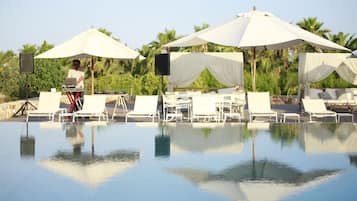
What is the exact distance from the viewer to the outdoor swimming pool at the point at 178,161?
18.0 feet

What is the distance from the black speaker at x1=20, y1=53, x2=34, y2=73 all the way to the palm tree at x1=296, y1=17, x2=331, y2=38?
17.9 m

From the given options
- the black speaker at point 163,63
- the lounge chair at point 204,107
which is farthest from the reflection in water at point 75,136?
the black speaker at point 163,63

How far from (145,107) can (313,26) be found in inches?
698

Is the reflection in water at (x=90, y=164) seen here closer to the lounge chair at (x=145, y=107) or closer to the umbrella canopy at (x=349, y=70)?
the lounge chair at (x=145, y=107)

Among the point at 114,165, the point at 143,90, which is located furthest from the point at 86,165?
the point at 143,90

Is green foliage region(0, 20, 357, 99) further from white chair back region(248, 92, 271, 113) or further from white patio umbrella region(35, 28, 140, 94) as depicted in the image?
white chair back region(248, 92, 271, 113)

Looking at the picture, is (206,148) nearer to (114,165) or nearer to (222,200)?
(114,165)

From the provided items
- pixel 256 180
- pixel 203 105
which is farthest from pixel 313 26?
pixel 256 180

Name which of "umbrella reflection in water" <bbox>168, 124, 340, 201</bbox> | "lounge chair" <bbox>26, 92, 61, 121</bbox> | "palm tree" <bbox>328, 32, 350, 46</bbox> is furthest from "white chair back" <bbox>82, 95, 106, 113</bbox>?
"palm tree" <bbox>328, 32, 350, 46</bbox>

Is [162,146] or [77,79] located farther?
[77,79]

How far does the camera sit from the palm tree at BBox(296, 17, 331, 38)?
26.9m

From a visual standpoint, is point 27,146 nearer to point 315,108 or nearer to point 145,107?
point 145,107

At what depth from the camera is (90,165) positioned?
6.84 m

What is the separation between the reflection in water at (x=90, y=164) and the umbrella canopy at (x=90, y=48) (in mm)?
3729
